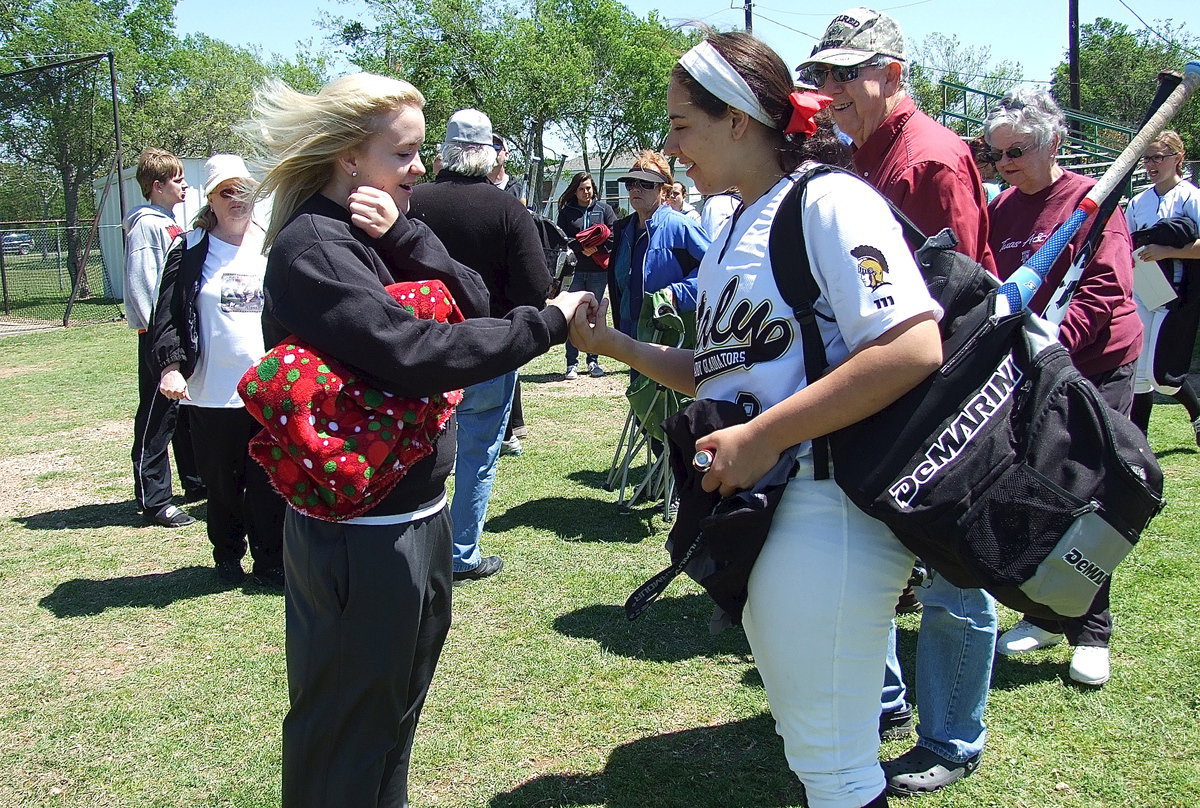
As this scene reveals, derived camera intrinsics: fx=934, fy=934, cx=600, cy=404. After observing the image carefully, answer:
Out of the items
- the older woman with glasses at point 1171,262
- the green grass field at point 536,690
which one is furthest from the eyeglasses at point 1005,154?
the older woman with glasses at point 1171,262

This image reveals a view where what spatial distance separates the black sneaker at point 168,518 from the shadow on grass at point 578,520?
6.51ft

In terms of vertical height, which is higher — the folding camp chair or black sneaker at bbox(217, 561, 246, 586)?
the folding camp chair

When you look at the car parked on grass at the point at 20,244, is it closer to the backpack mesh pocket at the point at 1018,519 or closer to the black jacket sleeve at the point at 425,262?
the black jacket sleeve at the point at 425,262

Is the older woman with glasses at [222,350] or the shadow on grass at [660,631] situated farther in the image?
the older woman with glasses at [222,350]

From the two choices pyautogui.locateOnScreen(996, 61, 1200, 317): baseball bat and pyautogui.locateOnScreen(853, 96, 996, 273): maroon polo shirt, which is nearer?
pyautogui.locateOnScreen(996, 61, 1200, 317): baseball bat

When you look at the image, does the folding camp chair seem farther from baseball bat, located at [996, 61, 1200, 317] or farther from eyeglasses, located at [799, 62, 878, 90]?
baseball bat, located at [996, 61, 1200, 317]

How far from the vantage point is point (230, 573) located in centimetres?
496

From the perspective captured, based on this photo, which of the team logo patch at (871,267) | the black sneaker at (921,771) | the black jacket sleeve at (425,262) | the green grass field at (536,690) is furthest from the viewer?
the green grass field at (536,690)

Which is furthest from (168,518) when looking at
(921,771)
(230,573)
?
(921,771)

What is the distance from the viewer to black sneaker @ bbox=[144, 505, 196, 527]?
5.96 meters

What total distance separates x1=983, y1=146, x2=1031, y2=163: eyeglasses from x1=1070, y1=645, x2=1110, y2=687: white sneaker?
1.83 meters

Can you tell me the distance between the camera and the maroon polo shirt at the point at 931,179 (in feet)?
8.00

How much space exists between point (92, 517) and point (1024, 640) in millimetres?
5606

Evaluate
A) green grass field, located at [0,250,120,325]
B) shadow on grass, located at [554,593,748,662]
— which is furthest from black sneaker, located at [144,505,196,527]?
green grass field, located at [0,250,120,325]
